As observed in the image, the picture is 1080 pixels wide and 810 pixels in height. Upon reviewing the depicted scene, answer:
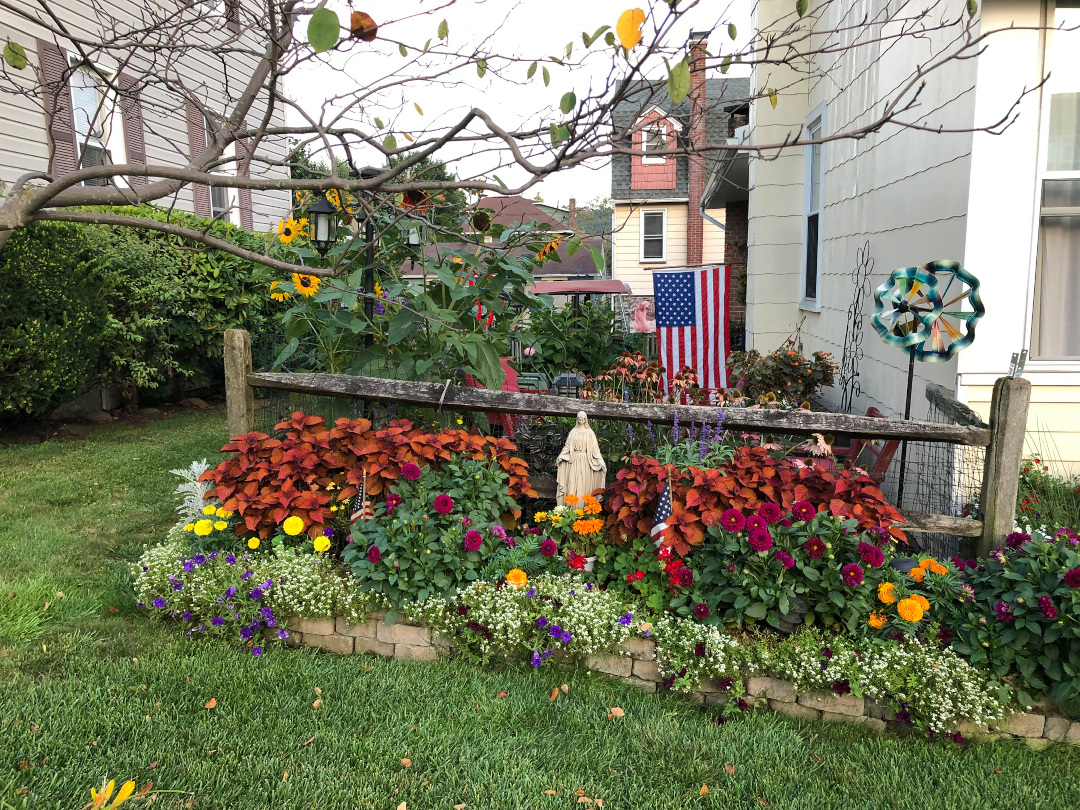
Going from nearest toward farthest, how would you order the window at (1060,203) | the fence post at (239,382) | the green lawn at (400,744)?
the green lawn at (400,744) → the window at (1060,203) → the fence post at (239,382)

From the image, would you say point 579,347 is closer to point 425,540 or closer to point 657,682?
point 425,540

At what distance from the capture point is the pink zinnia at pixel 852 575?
8.92 ft

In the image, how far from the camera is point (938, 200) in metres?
4.12

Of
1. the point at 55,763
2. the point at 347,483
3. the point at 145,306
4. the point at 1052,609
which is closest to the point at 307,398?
the point at 347,483

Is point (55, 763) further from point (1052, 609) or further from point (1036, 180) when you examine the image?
point (1036, 180)

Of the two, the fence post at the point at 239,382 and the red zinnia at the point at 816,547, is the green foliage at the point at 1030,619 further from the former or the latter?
the fence post at the point at 239,382

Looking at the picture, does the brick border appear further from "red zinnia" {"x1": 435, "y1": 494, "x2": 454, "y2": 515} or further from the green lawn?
Answer: "red zinnia" {"x1": 435, "y1": 494, "x2": 454, "y2": 515}

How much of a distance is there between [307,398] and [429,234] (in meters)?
1.20

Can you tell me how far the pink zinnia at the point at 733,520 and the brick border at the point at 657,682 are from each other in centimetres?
55

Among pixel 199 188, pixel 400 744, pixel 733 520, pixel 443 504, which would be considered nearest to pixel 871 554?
pixel 733 520

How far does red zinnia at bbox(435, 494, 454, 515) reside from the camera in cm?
313

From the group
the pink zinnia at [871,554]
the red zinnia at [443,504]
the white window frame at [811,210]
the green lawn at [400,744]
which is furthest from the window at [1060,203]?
the white window frame at [811,210]

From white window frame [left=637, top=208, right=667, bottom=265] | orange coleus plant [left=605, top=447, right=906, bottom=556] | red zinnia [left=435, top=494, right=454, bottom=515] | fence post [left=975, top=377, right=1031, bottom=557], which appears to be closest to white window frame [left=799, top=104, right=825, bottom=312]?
fence post [left=975, top=377, right=1031, bottom=557]

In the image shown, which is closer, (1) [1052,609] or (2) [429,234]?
(1) [1052,609]
